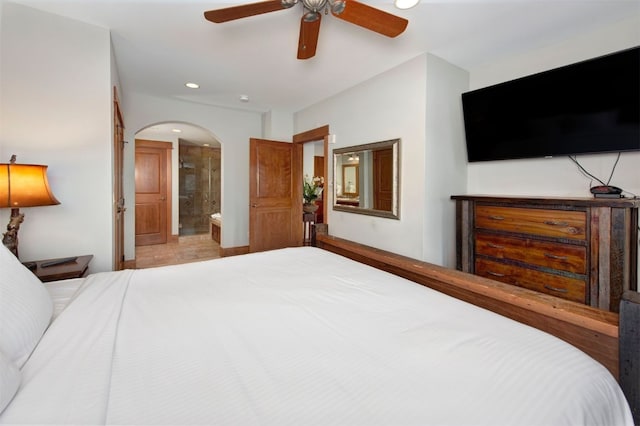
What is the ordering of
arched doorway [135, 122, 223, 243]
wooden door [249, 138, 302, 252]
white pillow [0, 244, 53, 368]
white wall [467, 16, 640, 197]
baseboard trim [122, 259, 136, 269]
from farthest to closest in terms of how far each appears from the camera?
arched doorway [135, 122, 223, 243] → wooden door [249, 138, 302, 252] → baseboard trim [122, 259, 136, 269] → white wall [467, 16, 640, 197] → white pillow [0, 244, 53, 368]

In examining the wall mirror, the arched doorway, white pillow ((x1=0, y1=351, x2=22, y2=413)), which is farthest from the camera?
the arched doorway

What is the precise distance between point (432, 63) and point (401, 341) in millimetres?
2777

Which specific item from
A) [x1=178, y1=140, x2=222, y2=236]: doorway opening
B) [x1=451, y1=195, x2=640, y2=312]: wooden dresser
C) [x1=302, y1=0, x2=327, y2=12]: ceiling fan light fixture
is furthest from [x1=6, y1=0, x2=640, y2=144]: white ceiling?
[x1=178, y1=140, x2=222, y2=236]: doorway opening

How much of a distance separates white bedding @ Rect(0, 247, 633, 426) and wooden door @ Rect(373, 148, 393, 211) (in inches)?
81.1

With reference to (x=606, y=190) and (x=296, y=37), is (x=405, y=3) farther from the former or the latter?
(x=606, y=190)

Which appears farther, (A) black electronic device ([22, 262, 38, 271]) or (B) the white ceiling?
(B) the white ceiling

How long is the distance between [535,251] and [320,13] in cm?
235

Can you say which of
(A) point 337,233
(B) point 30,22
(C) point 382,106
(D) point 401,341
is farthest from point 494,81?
(B) point 30,22

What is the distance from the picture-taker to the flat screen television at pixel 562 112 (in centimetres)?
204

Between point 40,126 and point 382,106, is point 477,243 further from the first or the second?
point 40,126

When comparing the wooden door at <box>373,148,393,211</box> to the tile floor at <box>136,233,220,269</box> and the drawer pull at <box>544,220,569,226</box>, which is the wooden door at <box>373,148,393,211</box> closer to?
the drawer pull at <box>544,220,569,226</box>

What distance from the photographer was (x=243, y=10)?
5.54 feet

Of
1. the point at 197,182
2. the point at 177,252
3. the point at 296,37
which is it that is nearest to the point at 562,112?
the point at 296,37

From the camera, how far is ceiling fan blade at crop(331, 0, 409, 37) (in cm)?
167
